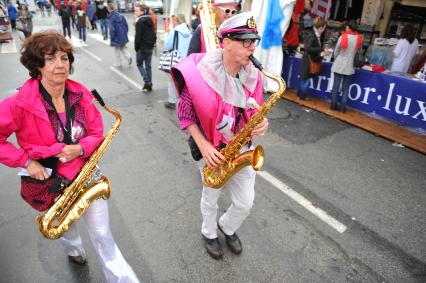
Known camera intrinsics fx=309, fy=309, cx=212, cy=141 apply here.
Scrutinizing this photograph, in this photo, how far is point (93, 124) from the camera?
8.33 ft

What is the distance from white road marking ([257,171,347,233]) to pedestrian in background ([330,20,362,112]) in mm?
3416

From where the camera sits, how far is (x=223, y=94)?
2494mm

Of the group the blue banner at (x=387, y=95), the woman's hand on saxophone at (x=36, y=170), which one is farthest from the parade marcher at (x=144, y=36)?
the woman's hand on saxophone at (x=36, y=170)

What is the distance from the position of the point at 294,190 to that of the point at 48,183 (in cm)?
315

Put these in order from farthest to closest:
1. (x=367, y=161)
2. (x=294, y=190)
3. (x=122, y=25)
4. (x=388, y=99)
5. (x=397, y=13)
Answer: (x=122, y=25)
(x=397, y=13)
(x=388, y=99)
(x=367, y=161)
(x=294, y=190)

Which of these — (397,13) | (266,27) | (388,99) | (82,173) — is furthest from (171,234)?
(397,13)

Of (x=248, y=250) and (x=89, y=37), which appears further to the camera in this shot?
(x=89, y=37)

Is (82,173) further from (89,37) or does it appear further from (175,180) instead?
(89,37)

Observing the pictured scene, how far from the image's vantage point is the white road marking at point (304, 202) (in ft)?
12.3

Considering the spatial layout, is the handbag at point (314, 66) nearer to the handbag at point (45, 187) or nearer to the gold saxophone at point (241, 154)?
the gold saxophone at point (241, 154)

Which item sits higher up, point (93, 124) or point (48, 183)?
point (93, 124)

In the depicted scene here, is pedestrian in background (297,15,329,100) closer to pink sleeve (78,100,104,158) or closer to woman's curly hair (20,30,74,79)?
pink sleeve (78,100,104,158)

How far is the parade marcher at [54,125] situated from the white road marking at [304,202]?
242 centimetres

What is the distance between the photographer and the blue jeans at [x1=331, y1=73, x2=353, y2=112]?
6.84 m
